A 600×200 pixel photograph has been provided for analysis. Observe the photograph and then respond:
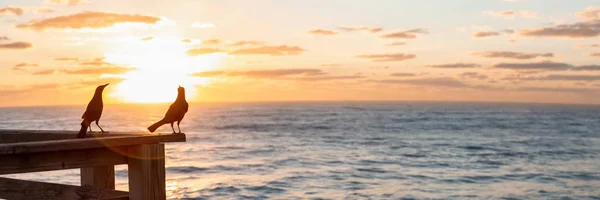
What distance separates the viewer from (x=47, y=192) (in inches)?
191

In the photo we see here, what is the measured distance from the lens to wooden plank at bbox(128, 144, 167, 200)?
4281 mm

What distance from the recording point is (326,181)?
29.6 metres

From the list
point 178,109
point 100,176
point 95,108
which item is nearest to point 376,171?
point 178,109

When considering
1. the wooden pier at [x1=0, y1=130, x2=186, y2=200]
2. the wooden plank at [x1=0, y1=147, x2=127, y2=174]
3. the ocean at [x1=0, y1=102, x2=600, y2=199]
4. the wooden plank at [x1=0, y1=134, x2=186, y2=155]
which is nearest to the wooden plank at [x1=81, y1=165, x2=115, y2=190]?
the wooden pier at [x1=0, y1=130, x2=186, y2=200]

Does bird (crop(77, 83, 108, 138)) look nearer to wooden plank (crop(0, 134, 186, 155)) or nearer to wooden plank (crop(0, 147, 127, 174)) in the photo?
wooden plank (crop(0, 147, 127, 174))

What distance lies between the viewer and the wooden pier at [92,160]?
3898 millimetres

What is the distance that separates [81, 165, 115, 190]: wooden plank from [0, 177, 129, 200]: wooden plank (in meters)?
0.39

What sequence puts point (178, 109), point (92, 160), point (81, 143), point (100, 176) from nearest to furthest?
1. point (81, 143)
2. point (92, 160)
3. point (100, 176)
4. point (178, 109)

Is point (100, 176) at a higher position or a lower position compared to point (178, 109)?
lower

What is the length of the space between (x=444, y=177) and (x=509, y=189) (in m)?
4.56

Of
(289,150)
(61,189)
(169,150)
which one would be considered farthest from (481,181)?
(61,189)

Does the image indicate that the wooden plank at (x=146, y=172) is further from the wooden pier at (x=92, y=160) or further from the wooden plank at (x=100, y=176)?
the wooden plank at (x=100, y=176)

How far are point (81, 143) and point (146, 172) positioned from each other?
461 millimetres

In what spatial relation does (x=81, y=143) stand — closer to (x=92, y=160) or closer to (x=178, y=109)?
(x=92, y=160)
